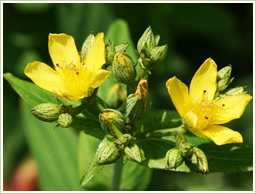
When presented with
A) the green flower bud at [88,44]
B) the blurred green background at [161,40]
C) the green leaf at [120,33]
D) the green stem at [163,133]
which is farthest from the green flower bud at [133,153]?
the blurred green background at [161,40]

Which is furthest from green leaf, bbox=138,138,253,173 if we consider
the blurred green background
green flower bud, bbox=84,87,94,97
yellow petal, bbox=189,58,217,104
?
the blurred green background

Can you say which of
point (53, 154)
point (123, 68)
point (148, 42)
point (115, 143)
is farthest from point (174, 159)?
point (53, 154)

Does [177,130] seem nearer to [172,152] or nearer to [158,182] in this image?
[172,152]

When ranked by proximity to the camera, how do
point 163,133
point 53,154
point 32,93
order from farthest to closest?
point 53,154 < point 32,93 < point 163,133

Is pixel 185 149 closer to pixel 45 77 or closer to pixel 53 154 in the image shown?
pixel 45 77

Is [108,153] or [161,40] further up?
[161,40]

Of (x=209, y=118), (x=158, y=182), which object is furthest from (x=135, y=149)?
(x=158, y=182)
